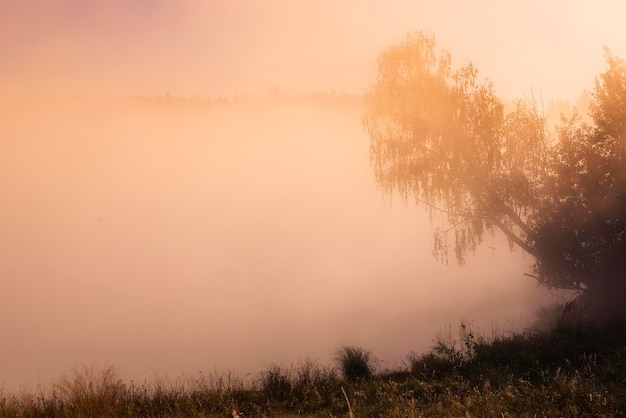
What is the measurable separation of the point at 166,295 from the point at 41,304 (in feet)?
45.9

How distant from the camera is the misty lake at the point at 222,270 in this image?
33781mm

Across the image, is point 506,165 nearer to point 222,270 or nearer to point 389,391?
point 389,391

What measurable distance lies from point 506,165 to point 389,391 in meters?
12.6

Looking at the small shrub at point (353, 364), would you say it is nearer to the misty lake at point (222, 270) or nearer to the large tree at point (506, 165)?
the misty lake at point (222, 270)

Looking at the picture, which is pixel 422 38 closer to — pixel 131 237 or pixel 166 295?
pixel 166 295

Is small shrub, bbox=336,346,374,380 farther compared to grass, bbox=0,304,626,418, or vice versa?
small shrub, bbox=336,346,374,380

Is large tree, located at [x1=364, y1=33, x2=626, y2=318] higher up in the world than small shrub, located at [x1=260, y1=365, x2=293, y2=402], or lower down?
higher up

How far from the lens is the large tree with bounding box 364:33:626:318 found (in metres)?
18.8

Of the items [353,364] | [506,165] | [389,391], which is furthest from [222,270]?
[389,391]

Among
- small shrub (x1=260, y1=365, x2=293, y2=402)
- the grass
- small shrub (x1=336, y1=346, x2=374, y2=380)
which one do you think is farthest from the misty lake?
small shrub (x1=260, y1=365, x2=293, y2=402)

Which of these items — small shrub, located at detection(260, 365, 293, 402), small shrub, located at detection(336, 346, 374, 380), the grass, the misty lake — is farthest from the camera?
the misty lake

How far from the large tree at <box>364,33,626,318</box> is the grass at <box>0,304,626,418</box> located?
632 cm

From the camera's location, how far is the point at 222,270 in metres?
75.2

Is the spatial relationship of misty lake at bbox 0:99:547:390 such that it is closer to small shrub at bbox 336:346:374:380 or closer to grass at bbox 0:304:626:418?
small shrub at bbox 336:346:374:380
